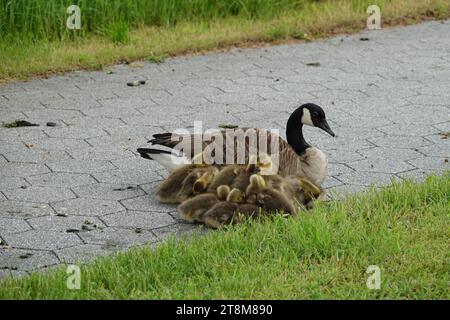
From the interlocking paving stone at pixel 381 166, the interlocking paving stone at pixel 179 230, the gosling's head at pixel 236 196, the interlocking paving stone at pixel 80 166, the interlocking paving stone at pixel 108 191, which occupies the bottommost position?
the interlocking paving stone at pixel 179 230

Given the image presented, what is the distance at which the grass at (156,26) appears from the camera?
9883 millimetres

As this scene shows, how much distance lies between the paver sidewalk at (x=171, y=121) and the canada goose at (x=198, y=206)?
10cm

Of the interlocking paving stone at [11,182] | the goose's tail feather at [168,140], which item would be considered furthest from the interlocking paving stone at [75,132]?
the goose's tail feather at [168,140]

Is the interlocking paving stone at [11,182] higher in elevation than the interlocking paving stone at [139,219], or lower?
higher

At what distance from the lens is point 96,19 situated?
10.5 m

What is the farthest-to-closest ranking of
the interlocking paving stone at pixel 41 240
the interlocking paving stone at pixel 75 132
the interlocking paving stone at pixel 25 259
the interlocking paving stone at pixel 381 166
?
the interlocking paving stone at pixel 75 132 → the interlocking paving stone at pixel 381 166 → the interlocking paving stone at pixel 41 240 → the interlocking paving stone at pixel 25 259

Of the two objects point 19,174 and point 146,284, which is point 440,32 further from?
point 146,284

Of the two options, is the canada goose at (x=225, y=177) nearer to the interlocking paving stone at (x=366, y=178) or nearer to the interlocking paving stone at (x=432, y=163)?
the interlocking paving stone at (x=366, y=178)

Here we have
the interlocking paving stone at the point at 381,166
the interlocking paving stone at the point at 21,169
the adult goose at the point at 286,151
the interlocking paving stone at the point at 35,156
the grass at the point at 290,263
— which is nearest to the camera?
the grass at the point at 290,263

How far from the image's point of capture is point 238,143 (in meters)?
6.54

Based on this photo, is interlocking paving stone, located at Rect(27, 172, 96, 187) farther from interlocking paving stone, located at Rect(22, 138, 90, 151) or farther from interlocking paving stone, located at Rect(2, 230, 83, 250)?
interlocking paving stone, located at Rect(2, 230, 83, 250)

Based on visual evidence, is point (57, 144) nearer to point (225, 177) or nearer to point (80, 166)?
point (80, 166)

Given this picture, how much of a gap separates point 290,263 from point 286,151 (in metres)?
1.26

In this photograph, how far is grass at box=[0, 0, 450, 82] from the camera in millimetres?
9883
